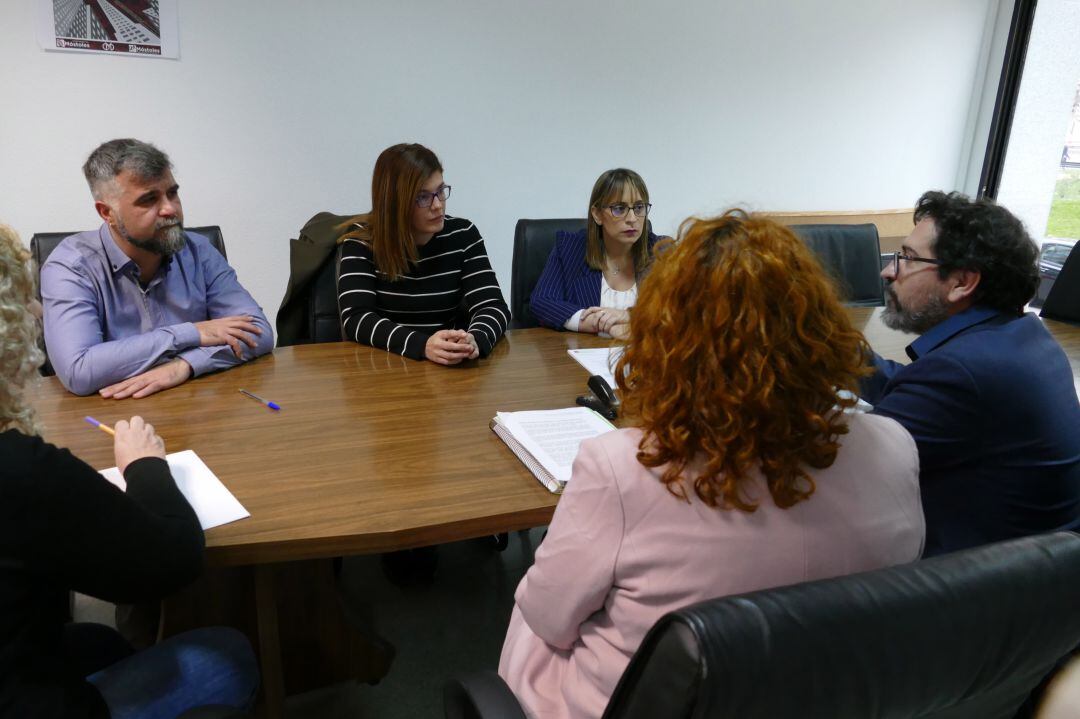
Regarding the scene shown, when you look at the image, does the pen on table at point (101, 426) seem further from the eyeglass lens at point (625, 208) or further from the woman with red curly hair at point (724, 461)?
the eyeglass lens at point (625, 208)

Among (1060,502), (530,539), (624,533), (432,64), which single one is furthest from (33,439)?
(432,64)

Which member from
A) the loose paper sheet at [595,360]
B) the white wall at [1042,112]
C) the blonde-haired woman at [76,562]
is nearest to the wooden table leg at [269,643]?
the blonde-haired woman at [76,562]

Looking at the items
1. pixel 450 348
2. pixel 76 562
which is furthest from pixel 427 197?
pixel 76 562

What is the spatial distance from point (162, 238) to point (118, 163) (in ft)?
0.70

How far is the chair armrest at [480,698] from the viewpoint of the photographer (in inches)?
35.3

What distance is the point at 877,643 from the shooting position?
595 millimetres

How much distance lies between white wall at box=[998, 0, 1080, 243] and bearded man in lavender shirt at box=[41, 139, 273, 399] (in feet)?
13.1

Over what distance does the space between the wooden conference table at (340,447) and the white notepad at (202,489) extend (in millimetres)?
19

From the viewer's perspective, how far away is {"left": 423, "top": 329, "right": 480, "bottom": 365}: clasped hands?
1.96m

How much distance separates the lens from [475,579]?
2.26m

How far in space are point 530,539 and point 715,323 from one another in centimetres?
181

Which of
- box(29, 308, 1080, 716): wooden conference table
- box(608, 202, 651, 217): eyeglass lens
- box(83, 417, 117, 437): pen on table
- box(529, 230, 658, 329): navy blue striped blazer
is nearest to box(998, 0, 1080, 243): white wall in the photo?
box(608, 202, 651, 217): eyeglass lens

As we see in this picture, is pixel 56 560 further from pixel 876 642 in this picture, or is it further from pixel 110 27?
pixel 110 27

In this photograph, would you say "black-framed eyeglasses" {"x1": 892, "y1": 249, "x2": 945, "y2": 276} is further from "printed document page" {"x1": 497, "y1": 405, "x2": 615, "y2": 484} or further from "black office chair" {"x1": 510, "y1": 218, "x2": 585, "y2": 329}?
"black office chair" {"x1": 510, "y1": 218, "x2": 585, "y2": 329}
